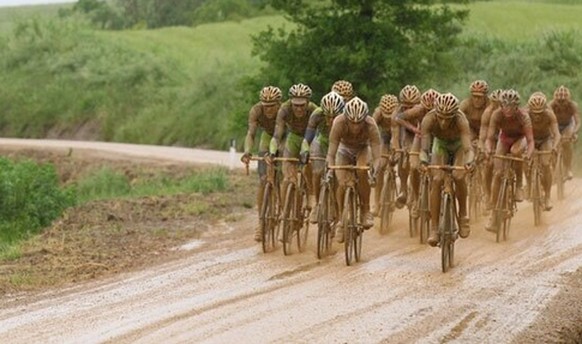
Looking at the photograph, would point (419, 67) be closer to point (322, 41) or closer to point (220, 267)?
point (322, 41)

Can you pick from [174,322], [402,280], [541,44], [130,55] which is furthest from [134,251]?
[130,55]

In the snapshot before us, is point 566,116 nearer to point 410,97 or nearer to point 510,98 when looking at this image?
point 410,97

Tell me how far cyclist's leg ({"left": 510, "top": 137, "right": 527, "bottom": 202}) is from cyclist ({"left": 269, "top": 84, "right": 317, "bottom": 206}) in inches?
135

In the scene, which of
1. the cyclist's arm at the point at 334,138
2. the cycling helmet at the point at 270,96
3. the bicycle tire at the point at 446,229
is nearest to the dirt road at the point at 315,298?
the bicycle tire at the point at 446,229

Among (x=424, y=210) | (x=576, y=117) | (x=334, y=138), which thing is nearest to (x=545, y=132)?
(x=576, y=117)

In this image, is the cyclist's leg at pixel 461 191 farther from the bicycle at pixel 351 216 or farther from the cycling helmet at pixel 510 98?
the cycling helmet at pixel 510 98

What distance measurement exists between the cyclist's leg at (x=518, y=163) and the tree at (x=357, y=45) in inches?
612

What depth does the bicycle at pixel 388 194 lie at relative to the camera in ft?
72.9

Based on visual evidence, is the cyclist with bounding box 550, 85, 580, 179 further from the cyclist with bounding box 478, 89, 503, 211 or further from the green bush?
the green bush

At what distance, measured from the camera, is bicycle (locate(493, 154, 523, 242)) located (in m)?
20.9

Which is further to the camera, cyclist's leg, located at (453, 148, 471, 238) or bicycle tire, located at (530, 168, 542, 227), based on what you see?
bicycle tire, located at (530, 168, 542, 227)

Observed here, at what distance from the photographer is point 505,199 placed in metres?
21.1

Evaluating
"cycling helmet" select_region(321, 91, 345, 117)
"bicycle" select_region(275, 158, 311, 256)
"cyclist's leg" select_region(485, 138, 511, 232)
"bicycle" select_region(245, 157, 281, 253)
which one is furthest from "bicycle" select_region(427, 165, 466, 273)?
"cyclist's leg" select_region(485, 138, 511, 232)

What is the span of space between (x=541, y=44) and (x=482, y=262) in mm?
31169
